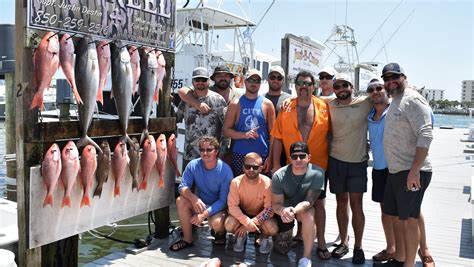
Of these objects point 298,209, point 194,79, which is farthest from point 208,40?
point 298,209

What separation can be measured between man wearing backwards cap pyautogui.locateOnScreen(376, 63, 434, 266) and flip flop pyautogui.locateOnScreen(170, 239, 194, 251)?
6.08 ft

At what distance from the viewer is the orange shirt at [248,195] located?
393 centimetres

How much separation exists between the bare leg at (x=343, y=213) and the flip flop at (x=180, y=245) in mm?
1366

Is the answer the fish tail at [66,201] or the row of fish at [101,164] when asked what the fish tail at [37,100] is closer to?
the row of fish at [101,164]

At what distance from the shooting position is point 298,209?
3697mm

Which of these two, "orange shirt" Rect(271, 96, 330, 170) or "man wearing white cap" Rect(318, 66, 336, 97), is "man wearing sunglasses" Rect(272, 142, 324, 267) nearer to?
"orange shirt" Rect(271, 96, 330, 170)

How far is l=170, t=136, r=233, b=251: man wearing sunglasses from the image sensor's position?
399 cm

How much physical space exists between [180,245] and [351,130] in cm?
183

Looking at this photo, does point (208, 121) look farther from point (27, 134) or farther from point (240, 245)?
point (27, 134)

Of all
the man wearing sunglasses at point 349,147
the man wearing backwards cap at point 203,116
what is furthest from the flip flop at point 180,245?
the man wearing sunglasses at point 349,147

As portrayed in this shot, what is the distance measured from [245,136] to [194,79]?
74 cm

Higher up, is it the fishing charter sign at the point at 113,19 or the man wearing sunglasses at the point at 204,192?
the fishing charter sign at the point at 113,19

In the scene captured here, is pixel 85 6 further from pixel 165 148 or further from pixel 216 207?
pixel 216 207

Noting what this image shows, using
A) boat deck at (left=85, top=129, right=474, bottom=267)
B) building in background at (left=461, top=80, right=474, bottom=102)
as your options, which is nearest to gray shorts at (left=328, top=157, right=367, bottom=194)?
boat deck at (left=85, top=129, right=474, bottom=267)
